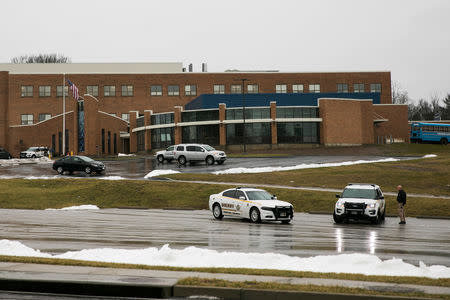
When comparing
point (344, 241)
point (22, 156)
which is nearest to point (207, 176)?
point (344, 241)

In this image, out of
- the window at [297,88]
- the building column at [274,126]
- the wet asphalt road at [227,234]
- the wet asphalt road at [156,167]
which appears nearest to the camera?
the wet asphalt road at [227,234]

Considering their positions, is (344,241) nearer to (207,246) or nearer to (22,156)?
(207,246)

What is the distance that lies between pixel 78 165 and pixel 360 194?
93.8ft

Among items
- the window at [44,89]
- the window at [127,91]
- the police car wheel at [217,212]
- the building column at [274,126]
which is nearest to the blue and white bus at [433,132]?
A: the building column at [274,126]

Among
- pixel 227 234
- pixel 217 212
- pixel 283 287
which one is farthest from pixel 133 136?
pixel 283 287

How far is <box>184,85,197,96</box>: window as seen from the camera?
96.1 metres

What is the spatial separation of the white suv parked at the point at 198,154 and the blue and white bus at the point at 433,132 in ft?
123

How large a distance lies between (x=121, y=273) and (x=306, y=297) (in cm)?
404

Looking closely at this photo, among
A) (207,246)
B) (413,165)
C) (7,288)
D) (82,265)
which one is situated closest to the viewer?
(7,288)

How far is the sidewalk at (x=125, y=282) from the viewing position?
9.91 m

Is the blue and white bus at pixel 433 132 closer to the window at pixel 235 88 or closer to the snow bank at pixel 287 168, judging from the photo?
the snow bank at pixel 287 168

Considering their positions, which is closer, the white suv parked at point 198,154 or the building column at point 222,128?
the white suv parked at point 198,154

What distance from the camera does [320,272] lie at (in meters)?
11.7

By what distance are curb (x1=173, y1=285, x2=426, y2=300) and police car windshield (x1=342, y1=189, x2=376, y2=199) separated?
670 inches
